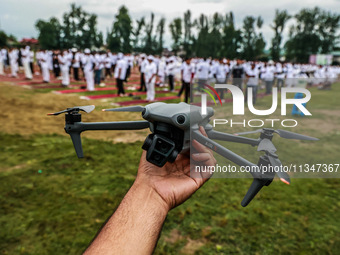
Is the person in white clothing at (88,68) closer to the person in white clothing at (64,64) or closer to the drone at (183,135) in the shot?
the person in white clothing at (64,64)

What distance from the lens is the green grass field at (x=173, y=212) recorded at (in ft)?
9.83

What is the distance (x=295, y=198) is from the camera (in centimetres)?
396

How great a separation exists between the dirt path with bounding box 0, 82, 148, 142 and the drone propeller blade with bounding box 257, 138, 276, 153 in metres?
3.74

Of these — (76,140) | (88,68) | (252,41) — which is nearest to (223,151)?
(76,140)

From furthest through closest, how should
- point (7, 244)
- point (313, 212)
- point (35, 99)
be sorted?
point (35, 99)
point (313, 212)
point (7, 244)

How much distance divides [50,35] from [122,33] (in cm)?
1411

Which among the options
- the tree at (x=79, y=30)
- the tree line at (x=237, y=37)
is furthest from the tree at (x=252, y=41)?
the tree at (x=79, y=30)

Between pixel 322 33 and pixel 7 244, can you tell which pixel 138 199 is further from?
pixel 322 33

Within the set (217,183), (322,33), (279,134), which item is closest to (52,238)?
(217,183)

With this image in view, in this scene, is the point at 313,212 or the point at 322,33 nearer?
the point at 313,212

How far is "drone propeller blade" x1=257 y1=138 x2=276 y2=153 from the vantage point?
3.42ft

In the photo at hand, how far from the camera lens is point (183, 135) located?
3.63 feet

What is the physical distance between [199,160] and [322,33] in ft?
191

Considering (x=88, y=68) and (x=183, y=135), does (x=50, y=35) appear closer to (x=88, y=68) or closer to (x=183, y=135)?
(x=88, y=68)
